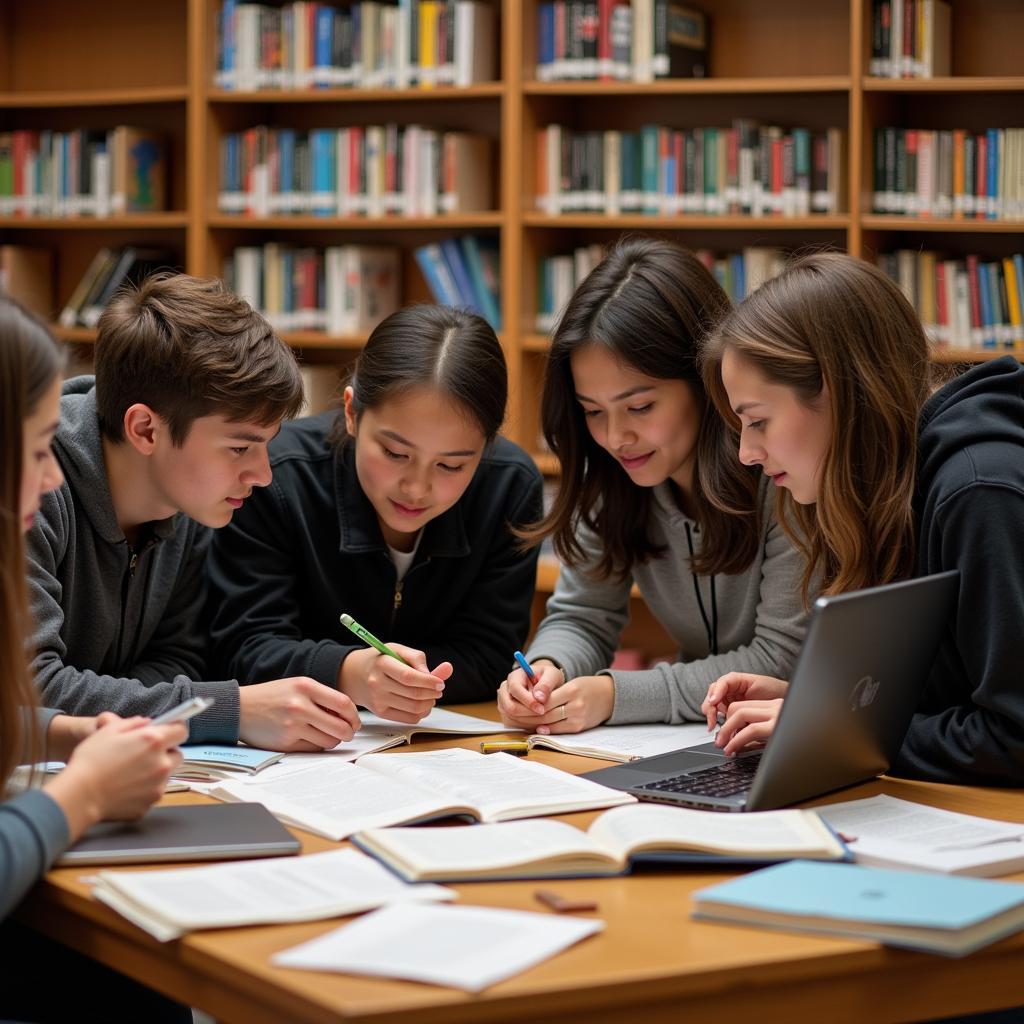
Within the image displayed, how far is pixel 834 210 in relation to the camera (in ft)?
11.8

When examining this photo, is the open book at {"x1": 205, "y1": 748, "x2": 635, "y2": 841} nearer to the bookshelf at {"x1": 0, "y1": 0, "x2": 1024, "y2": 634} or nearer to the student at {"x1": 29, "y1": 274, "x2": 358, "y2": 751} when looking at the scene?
the student at {"x1": 29, "y1": 274, "x2": 358, "y2": 751}

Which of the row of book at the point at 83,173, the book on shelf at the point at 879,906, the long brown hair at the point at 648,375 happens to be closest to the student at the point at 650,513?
the long brown hair at the point at 648,375

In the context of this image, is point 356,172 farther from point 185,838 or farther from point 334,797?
→ point 185,838

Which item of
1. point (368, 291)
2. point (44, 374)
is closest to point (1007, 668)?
point (44, 374)

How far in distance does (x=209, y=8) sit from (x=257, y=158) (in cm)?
43

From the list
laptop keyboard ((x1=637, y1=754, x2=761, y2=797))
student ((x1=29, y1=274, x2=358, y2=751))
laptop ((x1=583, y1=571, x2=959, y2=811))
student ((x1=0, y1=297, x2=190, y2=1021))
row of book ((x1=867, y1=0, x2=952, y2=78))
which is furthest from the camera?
row of book ((x1=867, y1=0, x2=952, y2=78))

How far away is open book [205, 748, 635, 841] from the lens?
1403mm

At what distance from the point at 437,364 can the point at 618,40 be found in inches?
79.1

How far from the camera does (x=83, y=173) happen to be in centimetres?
423

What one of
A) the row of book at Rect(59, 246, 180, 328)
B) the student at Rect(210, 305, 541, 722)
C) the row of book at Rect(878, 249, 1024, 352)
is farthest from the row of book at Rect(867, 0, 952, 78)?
the row of book at Rect(59, 246, 180, 328)

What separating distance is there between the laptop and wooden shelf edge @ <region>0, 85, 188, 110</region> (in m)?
3.03

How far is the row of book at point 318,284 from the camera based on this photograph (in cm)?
403

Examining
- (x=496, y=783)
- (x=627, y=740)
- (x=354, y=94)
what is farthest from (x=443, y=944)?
(x=354, y=94)

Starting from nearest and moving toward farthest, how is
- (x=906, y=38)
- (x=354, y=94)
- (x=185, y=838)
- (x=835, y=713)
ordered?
(x=185, y=838), (x=835, y=713), (x=906, y=38), (x=354, y=94)
